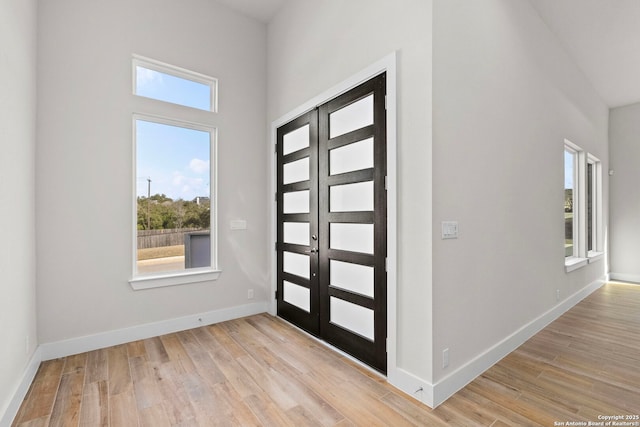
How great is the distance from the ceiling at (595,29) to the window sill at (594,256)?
2.88 m

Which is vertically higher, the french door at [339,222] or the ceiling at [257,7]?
the ceiling at [257,7]

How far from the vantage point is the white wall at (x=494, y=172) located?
2.20 metres

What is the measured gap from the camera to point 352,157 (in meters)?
2.76

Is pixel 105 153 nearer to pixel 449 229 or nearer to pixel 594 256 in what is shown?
pixel 449 229

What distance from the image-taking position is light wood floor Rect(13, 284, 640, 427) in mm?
1971

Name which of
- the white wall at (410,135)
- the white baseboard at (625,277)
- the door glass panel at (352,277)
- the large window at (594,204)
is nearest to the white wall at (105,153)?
the door glass panel at (352,277)

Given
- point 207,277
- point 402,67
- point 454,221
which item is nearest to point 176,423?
point 207,277

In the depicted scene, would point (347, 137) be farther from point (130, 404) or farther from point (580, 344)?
point (580, 344)

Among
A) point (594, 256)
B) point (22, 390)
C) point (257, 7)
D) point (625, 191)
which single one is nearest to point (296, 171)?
point (257, 7)

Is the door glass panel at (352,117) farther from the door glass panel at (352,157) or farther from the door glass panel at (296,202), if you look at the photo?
the door glass panel at (296,202)

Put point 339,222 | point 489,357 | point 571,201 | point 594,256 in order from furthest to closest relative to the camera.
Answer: point 594,256 → point 571,201 → point 339,222 → point 489,357

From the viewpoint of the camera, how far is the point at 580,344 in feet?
10.1

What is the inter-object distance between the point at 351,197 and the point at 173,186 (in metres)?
2.12

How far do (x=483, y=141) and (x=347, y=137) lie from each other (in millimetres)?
1138
